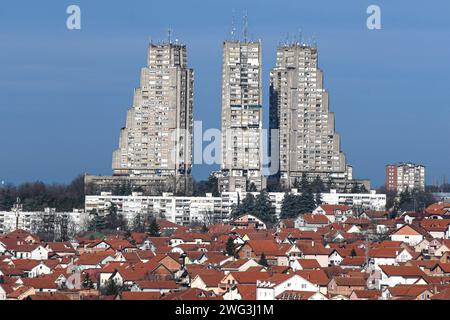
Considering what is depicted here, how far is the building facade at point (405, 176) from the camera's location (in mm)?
61406

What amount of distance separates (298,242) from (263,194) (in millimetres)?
14277

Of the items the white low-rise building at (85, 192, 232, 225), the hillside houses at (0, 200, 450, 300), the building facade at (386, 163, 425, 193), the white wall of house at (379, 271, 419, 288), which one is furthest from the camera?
the building facade at (386, 163, 425, 193)

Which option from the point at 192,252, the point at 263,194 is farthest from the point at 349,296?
the point at 263,194

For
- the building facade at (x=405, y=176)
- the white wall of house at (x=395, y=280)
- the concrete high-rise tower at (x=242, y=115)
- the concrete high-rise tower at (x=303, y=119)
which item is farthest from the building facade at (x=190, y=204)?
the white wall of house at (x=395, y=280)

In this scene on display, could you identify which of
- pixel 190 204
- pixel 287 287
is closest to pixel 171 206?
pixel 190 204

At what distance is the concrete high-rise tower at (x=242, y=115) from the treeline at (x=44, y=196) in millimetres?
5023

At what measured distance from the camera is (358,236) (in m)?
39.2

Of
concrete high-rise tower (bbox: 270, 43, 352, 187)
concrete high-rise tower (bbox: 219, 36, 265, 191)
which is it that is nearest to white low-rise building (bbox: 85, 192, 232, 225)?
concrete high-rise tower (bbox: 219, 36, 265, 191)

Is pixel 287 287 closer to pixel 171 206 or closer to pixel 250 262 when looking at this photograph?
pixel 250 262

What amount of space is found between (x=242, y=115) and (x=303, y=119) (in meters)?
3.19

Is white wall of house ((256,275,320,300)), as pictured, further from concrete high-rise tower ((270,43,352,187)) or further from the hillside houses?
concrete high-rise tower ((270,43,352,187))

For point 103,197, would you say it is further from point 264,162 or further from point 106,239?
point 106,239

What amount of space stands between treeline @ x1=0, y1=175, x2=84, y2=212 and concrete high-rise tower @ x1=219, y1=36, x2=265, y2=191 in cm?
502

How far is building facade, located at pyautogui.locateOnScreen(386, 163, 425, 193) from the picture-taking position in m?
61.4
